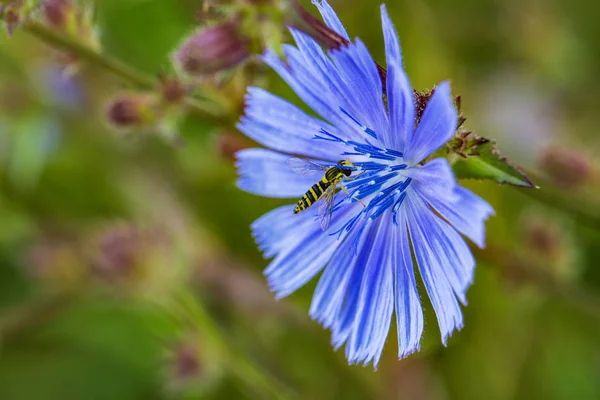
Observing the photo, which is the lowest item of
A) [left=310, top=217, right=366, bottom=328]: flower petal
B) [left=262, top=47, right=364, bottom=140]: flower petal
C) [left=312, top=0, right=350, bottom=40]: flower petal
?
[left=310, top=217, right=366, bottom=328]: flower petal

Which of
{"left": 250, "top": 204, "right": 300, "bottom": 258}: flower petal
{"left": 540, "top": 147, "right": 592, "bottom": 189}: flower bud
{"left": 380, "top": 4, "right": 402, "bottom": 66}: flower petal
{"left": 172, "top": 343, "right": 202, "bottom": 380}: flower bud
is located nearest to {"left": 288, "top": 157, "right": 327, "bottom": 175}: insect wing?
{"left": 250, "top": 204, "right": 300, "bottom": 258}: flower petal

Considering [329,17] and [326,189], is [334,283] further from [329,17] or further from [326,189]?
[329,17]

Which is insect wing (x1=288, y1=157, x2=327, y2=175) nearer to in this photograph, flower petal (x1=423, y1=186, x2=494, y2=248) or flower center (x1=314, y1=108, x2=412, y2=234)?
flower center (x1=314, y1=108, x2=412, y2=234)

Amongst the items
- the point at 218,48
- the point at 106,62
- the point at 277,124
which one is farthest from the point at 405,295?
the point at 106,62

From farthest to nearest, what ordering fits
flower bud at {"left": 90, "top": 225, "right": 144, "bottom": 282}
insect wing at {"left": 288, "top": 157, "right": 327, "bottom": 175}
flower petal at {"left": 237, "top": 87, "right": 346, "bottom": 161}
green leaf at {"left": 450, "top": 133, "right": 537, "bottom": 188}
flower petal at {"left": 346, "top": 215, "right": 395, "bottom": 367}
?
flower bud at {"left": 90, "top": 225, "right": 144, "bottom": 282} → insect wing at {"left": 288, "top": 157, "right": 327, "bottom": 175} → flower petal at {"left": 237, "top": 87, "right": 346, "bottom": 161} → flower petal at {"left": 346, "top": 215, "right": 395, "bottom": 367} → green leaf at {"left": 450, "top": 133, "right": 537, "bottom": 188}

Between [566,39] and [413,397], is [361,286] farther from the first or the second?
[566,39]

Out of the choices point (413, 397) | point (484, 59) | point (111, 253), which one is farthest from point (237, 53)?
point (484, 59)

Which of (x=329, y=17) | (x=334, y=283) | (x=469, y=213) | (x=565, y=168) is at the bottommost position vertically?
(x=334, y=283)

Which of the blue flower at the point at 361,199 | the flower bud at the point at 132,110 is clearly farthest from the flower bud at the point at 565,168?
the flower bud at the point at 132,110
